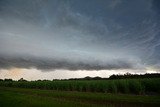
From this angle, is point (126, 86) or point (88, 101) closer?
point (88, 101)

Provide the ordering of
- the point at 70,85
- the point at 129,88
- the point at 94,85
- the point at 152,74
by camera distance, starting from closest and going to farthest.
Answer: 1. the point at 129,88
2. the point at 94,85
3. the point at 70,85
4. the point at 152,74

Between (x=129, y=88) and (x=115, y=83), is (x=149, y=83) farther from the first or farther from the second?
(x=115, y=83)

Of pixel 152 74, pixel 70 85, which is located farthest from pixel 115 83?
pixel 152 74

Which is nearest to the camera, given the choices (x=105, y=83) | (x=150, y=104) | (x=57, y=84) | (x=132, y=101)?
(x=150, y=104)

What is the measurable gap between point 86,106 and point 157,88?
1883 cm

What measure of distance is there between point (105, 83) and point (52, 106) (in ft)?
73.2

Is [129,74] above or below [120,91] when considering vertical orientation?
above

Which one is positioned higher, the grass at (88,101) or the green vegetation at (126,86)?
the green vegetation at (126,86)

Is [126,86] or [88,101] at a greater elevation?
[126,86]

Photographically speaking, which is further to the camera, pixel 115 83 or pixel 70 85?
pixel 70 85

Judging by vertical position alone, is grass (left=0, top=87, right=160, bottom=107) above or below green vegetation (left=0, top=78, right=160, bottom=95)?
below

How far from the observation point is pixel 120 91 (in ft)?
126

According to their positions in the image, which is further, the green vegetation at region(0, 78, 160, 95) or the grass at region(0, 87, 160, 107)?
the green vegetation at region(0, 78, 160, 95)

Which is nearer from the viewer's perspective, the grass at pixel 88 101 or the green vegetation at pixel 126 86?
the grass at pixel 88 101
